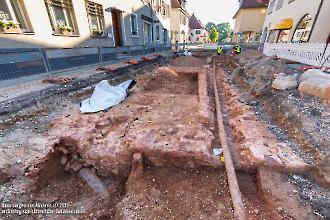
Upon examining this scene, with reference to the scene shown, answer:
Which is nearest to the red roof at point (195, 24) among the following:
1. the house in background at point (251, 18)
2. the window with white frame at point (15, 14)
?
the house in background at point (251, 18)

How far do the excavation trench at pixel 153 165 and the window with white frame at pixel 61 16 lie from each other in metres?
5.29

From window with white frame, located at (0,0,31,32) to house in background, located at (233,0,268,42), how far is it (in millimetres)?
30479

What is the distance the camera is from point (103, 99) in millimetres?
4793

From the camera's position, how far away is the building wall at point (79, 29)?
5.96 meters

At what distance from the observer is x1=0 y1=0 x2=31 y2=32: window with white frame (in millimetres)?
5412

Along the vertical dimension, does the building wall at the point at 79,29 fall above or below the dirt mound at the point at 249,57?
above

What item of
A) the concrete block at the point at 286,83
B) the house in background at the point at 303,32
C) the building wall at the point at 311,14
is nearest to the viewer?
the concrete block at the point at 286,83

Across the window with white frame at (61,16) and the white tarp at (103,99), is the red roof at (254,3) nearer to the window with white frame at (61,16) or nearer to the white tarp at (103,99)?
the window with white frame at (61,16)

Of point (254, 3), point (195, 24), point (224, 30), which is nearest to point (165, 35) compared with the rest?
point (254, 3)

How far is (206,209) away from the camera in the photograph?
2.29 meters

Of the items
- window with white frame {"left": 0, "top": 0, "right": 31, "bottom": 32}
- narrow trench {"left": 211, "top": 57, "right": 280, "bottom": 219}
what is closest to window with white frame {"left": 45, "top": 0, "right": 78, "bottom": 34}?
window with white frame {"left": 0, "top": 0, "right": 31, "bottom": 32}

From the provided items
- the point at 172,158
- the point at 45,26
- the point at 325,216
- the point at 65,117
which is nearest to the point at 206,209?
the point at 172,158

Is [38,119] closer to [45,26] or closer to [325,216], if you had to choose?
[45,26]

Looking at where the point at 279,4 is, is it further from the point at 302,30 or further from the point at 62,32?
the point at 62,32
